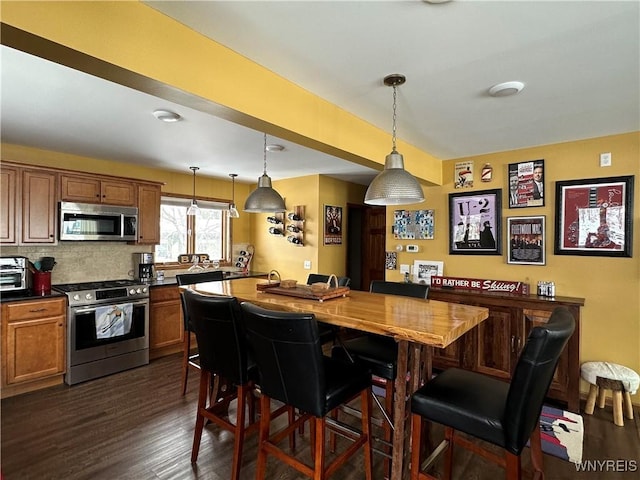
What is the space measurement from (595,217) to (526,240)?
22.0 inches

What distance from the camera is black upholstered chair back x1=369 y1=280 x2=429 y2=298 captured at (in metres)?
2.46

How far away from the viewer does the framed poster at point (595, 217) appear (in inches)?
111

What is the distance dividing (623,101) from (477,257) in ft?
5.84

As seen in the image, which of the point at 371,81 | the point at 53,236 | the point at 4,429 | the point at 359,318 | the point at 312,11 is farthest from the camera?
the point at 53,236

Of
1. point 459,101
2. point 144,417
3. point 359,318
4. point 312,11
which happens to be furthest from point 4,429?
A: point 459,101

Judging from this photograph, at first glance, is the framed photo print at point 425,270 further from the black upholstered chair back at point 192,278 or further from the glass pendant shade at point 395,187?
the black upholstered chair back at point 192,278

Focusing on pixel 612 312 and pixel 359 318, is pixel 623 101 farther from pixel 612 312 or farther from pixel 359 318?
pixel 359 318

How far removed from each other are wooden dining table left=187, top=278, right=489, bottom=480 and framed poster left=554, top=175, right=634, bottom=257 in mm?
1878

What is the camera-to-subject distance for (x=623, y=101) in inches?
87.4

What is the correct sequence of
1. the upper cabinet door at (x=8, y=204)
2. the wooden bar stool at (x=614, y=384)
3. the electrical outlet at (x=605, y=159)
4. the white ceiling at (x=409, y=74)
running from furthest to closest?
the upper cabinet door at (x=8, y=204)
the electrical outlet at (x=605, y=159)
the wooden bar stool at (x=614, y=384)
the white ceiling at (x=409, y=74)

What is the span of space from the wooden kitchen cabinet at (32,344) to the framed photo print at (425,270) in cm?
370

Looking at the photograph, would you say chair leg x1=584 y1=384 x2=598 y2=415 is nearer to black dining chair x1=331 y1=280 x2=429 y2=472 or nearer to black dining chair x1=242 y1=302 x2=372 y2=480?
black dining chair x1=331 y1=280 x2=429 y2=472

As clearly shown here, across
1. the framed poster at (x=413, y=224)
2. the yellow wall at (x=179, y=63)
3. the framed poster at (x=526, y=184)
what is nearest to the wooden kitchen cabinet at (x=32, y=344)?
the yellow wall at (x=179, y=63)

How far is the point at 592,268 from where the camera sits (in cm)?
298
